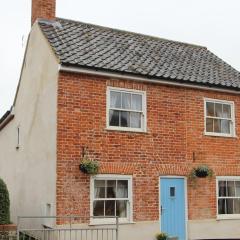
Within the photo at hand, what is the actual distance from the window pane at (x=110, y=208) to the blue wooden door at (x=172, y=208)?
1.90m

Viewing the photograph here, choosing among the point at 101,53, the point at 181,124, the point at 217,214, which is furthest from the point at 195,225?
the point at 101,53

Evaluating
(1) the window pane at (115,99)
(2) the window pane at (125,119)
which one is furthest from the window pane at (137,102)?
(1) the window pane at (115,99)

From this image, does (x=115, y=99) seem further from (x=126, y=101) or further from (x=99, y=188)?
(x=99, y=188)

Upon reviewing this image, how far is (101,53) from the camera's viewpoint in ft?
55.4

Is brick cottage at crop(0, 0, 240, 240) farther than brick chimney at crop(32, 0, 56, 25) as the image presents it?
No

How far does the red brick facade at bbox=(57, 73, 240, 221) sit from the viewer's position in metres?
14.6

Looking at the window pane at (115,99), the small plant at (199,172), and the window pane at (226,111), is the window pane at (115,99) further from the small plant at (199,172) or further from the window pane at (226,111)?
the window pane at (226,111)

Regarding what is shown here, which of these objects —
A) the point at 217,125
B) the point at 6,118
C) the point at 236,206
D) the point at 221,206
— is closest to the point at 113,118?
the point at 217,125

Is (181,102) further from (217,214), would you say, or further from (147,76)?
(217,214)

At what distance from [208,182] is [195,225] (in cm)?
169

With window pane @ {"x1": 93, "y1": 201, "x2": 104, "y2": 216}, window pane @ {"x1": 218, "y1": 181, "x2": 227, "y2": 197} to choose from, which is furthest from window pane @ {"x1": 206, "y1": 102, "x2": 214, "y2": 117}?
window pane @ {"x1": 93, "y1": 201, "x2": 104, "y2": 216}

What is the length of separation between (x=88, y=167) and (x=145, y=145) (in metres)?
2.56

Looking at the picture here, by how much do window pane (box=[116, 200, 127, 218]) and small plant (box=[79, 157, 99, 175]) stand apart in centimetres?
151

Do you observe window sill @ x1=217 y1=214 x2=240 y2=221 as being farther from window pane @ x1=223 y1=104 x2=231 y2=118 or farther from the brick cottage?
window pane @ x1=223 y1=104 x2=231 y2=118
